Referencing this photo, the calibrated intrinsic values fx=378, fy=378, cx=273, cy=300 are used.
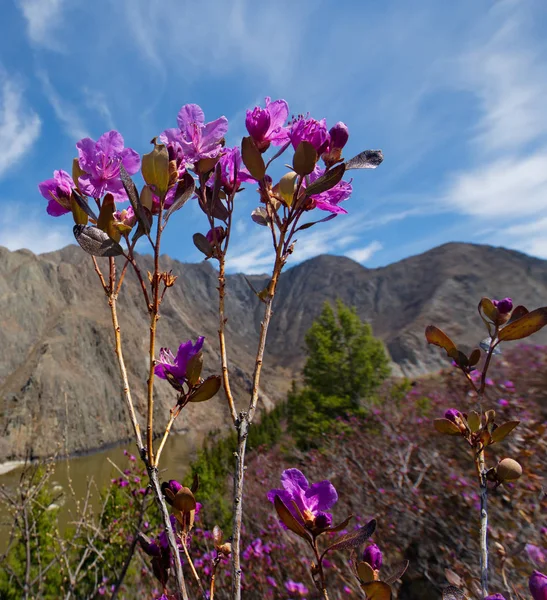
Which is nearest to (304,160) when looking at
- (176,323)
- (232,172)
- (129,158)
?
(232,172)

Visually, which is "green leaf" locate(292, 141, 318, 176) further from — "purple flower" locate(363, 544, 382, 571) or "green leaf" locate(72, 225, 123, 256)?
"purple flower" locate(363, 544, 382, 571)

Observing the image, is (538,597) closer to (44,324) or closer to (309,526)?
(309,526)

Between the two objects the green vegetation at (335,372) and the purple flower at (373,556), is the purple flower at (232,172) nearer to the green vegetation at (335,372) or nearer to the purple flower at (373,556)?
the purple flower at (373,556)

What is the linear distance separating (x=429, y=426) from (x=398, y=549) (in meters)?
1.91

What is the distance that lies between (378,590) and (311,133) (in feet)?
2.09

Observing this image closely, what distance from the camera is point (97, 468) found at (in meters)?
21.3

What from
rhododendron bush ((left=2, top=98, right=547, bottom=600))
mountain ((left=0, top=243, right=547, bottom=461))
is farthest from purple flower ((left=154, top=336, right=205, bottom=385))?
mountain ((left=0, top=243, right=547, bottom=461))

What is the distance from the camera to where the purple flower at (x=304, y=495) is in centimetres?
51

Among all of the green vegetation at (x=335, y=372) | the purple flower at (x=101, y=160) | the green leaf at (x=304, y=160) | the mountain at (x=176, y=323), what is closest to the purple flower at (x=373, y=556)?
the green leaf at (x=304, y=160)

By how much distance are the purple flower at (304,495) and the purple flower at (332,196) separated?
0.43m

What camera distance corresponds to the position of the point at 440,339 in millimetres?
754

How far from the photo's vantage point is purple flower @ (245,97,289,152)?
0.62m

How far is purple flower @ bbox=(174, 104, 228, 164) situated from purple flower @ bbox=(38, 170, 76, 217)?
0.59 feet

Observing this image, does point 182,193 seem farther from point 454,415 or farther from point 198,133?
point 454,415
